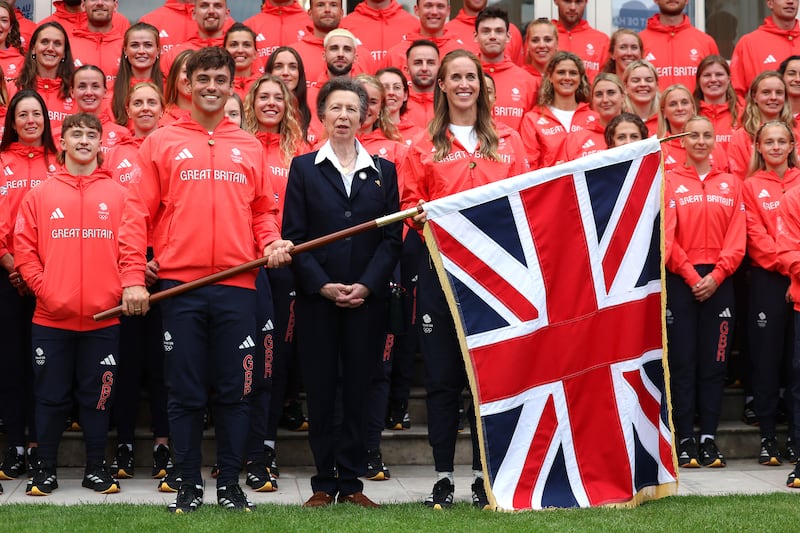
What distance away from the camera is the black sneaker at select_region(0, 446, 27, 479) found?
6750 mm

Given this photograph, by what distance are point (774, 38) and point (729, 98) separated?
176cm

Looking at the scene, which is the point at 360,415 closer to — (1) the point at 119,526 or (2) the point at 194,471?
(2) the point at 194,471

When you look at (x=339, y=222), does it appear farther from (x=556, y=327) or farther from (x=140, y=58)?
(x=140, y=58)

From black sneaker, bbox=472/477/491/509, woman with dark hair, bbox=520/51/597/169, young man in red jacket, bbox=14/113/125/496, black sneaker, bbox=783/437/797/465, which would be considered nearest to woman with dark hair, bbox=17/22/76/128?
young man in red jacket, bbox=14/113/125/496

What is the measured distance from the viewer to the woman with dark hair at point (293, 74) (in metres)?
7.95

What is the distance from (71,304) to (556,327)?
8.87ft

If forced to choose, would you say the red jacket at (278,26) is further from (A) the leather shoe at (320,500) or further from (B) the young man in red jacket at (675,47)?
(A) the leather shoe at (320,500)

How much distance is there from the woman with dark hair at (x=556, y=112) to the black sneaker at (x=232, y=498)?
3892 mm

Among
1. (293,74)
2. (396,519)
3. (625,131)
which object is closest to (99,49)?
(293,74)

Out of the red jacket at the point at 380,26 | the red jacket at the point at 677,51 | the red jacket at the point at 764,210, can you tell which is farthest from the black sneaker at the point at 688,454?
the red jacket at the point at 380,26

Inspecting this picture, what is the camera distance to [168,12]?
1038 cm

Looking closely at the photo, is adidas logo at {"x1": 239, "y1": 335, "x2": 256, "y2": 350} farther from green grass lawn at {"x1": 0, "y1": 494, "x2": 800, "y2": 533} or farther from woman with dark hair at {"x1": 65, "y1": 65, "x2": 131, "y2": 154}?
woman with dark hair at {"x1": 65, "y1": 65, "x2": 131, "y2": 154}

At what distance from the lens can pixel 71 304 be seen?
21.0ft

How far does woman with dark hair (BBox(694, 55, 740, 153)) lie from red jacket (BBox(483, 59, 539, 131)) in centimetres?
134
